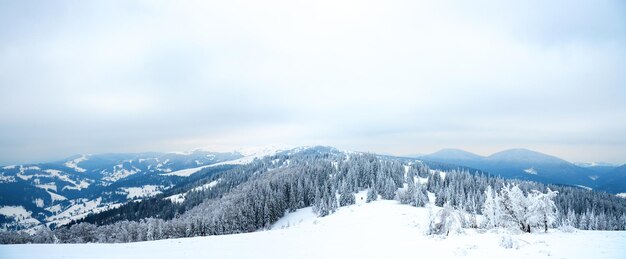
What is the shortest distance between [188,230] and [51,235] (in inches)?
1624

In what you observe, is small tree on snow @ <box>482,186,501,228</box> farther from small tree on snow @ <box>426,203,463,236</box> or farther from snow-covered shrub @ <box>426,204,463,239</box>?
small tree on snow @ <box>426,203,463,236</box>

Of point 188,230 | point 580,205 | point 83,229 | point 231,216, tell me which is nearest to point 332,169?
point 231,216

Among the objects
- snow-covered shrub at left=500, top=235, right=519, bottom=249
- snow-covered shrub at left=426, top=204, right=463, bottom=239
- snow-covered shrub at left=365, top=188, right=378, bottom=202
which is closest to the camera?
snow-covered shrub at left=500, top=235, right=519, bottom=249

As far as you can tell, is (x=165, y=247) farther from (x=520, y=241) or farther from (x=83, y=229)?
(x=83, y=229)

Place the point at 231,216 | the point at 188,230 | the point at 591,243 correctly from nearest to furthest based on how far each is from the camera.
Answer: the point at 591,243
the point at 188,230
the point at 231,216

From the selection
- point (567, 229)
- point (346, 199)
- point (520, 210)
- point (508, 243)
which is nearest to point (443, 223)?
point (520, 210)

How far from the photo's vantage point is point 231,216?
87938 millimetres

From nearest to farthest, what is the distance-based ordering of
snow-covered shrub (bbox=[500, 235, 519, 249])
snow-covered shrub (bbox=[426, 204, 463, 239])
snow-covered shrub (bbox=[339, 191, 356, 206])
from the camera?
snow-covered shrub (bbox=[500, 235, 519, 249]) → snow-covered shrub (bbox=[426, 204, 463, 239]) → snow-covered shrub (bbox=[339, 191, 356, 206])

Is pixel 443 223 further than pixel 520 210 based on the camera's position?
Yes

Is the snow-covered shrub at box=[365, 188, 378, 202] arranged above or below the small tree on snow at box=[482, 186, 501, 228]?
below

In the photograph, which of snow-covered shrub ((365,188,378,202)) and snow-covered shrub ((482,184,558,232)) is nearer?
snow-covered shrub ((482,184,558,232))

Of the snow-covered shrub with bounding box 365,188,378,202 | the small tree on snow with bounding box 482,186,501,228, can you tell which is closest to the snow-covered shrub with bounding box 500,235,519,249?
the small tree on snow with bounding box 482,186,501,228

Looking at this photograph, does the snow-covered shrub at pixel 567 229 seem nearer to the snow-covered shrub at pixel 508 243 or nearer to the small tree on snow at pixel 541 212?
the small tree on snow at pixel 541 212

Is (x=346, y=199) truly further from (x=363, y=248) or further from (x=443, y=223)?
(x=363, y=248)
